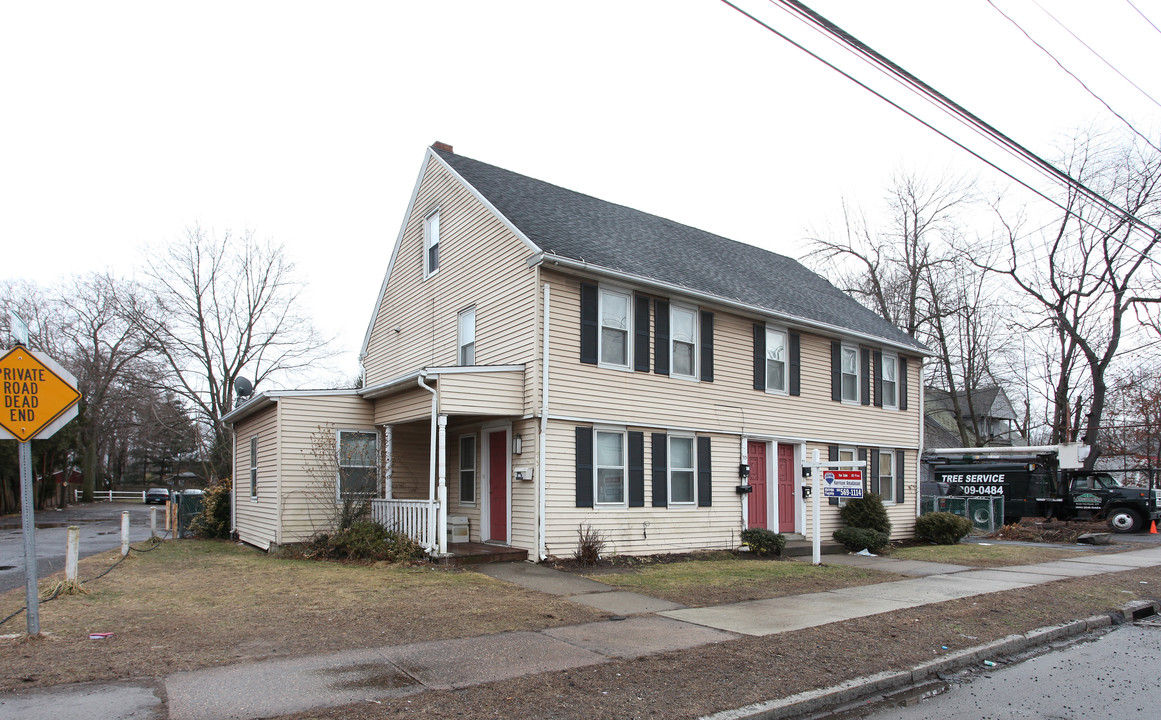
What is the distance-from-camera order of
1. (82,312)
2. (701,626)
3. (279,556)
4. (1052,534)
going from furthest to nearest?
1. (82,312)
2. (1052,534)
3. (279,556)
4. (701,626)

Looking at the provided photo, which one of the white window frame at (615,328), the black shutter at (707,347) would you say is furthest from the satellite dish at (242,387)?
the black shutter at (707,347)

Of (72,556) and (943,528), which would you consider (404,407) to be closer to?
(72,556)

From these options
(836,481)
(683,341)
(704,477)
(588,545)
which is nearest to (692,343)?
(683,341)

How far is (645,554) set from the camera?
46.0ft

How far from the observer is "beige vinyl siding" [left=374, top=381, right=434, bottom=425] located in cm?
1312

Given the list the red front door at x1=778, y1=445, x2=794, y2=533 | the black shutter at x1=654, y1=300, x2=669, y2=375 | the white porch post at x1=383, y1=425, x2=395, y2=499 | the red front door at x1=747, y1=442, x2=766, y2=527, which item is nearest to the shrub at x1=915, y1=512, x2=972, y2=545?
the red front door at x1=778, y1=445, x2=794, y2=533

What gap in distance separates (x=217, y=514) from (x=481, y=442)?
28.3ft

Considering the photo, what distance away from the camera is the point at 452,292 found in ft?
54.2

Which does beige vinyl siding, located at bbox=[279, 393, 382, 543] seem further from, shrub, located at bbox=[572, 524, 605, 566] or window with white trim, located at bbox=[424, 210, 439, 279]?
shrub, located at bbox=[572, 524, 605, 566]

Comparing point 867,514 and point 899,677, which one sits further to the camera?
point 867,514

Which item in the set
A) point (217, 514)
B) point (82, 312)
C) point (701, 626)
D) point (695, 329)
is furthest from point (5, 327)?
point (701, 626)

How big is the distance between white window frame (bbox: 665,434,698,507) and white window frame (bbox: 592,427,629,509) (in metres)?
1.06

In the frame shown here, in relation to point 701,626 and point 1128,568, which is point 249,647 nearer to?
point 701,626

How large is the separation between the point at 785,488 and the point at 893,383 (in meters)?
5.40
